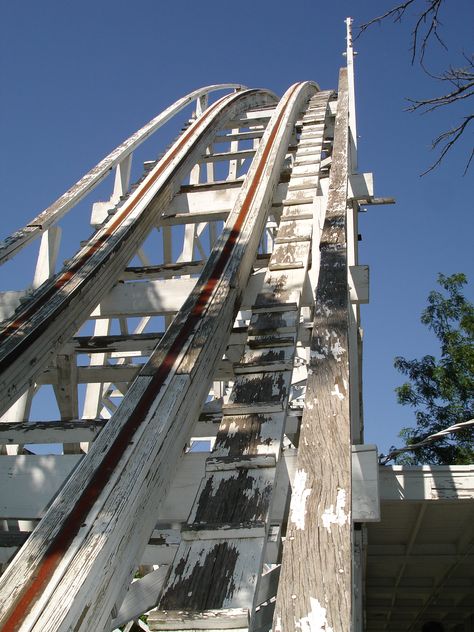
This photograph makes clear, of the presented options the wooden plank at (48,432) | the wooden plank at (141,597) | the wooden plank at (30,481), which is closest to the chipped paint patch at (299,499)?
the wooden plank at (141,597)

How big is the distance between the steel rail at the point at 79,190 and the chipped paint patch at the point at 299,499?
2.45 meters

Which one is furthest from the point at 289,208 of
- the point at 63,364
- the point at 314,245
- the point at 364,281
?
the point at 63,364

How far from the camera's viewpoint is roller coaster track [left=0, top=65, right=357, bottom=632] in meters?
1.47

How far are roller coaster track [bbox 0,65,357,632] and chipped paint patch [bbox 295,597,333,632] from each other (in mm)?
25

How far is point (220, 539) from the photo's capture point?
171 cm

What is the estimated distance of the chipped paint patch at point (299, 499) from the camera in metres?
1.34

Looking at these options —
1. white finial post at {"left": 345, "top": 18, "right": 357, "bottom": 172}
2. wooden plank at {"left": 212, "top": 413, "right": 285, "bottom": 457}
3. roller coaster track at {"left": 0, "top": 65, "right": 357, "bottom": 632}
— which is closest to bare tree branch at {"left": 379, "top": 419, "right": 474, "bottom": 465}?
roller coaster track at {"left": 0, "top": 65, "right": 357, "bottom": 632}

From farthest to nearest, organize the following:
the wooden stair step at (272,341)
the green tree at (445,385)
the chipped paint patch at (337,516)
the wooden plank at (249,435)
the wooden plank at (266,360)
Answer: the green tree at (445,385)
the wooden stair step at (272,341)
the wooden plank at (266,360)
the wooden plank at (249,435)
the chipped paint patch at (337,516)

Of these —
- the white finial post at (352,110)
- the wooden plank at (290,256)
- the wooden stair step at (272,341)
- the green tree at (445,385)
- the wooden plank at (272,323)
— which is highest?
the white finial post at (352,110)

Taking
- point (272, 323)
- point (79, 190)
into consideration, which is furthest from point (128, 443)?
point (79, 190)

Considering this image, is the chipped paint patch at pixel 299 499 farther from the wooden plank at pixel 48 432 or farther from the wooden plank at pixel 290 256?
the wooden plank at pixel 290 256

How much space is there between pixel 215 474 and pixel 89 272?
1.98 meters

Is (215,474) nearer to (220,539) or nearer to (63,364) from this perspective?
(220,539)

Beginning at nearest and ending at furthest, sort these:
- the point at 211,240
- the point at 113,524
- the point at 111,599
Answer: the point at 111,599 → the point at 113,524 → the point at 211,240
